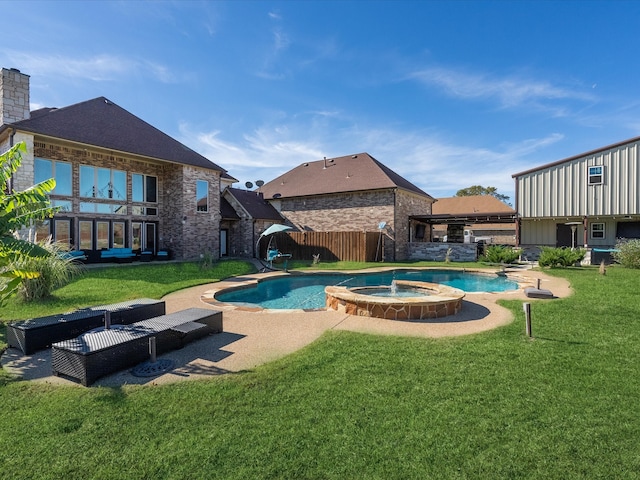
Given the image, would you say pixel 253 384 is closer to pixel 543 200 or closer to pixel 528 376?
pixel 528 376

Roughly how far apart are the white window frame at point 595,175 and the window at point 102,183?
3041cm

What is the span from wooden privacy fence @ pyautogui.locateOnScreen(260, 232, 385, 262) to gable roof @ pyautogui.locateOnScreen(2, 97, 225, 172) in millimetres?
7277

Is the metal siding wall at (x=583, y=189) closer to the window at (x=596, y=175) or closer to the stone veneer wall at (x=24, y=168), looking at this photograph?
the window at (x=596, y=175)

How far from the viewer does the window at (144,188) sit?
20641mm

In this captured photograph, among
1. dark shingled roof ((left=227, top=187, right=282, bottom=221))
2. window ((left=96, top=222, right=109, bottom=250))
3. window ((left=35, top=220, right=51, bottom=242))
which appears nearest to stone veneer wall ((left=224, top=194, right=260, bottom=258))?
dark shingled roof ((left=227, top=187, right=282, bottom=221))

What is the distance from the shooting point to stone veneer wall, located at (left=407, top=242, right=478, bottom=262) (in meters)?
23.2

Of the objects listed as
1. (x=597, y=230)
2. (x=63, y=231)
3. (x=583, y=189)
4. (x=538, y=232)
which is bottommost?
(x=63, y=231)

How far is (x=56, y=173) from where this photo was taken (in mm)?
17281

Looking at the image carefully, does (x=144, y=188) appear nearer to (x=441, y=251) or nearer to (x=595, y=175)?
(x=441, y=251)

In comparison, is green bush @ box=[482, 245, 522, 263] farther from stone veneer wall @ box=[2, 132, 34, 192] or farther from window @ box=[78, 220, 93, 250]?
stone veneer wall @ box=[2, 132, 34, 192]

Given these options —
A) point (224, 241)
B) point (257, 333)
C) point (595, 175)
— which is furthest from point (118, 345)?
point (595, 175)

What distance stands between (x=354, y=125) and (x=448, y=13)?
9133 millimetres

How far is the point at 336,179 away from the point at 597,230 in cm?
2027

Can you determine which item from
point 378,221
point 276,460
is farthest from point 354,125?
point 276,460
